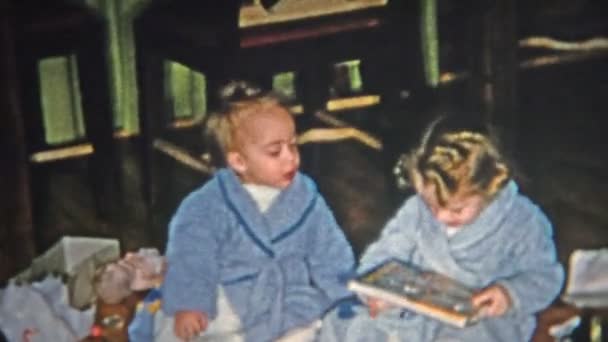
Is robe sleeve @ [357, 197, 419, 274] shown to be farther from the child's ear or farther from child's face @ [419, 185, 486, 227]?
the child's ear

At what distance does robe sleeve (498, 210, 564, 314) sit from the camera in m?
1.85

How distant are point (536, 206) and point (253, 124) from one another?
0.47 m

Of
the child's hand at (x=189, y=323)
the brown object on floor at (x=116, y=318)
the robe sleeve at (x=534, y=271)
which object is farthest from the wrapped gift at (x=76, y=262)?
the robe sleeve at (x=534, y=271)

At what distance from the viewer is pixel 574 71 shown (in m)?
1.87

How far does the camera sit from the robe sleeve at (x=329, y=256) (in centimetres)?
189

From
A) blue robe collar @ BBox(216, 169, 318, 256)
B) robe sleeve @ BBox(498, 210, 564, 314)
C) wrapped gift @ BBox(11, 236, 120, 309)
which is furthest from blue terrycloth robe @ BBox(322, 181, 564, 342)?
wrapped gift @ BBox(11, 236, 120, 309)

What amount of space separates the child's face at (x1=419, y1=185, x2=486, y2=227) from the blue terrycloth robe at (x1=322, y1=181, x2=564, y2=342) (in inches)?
0.4

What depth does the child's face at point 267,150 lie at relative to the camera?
1836 mm

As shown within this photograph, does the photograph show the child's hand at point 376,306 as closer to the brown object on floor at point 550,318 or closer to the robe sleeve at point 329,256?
the robe sleeve at point 329,256

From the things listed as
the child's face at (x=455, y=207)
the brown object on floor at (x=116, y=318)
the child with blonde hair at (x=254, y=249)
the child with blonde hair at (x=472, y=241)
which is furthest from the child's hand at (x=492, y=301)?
the brown object on floor at (x=116, y=318)

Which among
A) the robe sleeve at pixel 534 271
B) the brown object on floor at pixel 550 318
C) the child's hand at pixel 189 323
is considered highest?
the robe sleeve at pixel 534 271

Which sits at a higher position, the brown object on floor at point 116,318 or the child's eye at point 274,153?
the child's eye at point 274,153

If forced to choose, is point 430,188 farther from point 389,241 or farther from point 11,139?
point 11,139

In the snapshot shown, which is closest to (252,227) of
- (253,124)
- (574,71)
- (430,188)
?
(253,124)
